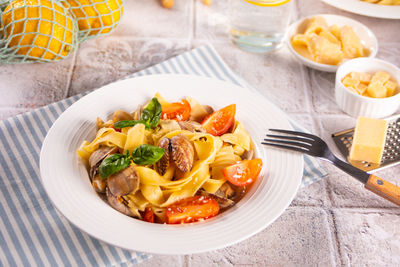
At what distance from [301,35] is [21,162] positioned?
1.75m

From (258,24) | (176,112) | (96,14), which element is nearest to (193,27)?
(258,24)

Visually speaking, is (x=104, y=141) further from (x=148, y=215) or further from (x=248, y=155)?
(x=248, y=155)

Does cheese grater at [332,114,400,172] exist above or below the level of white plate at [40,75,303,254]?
below

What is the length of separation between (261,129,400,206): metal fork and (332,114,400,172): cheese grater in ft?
0.59

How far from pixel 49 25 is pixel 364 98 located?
1.69 meters

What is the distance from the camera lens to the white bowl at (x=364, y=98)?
218cm

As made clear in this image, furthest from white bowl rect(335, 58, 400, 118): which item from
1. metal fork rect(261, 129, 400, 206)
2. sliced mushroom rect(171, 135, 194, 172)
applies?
sliced mushroom rect(171, 135, 194, 172)

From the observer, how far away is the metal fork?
5.46 ft

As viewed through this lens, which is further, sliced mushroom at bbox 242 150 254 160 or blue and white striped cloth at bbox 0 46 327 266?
sliced mushroom at bbox 242 150 254 160

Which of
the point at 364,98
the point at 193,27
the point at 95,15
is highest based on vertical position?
the point at 95,15

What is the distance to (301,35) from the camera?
104 inches

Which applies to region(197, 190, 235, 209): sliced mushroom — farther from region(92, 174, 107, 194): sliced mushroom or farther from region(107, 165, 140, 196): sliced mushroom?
region(92, 174, 107, 194): sliced mushroom

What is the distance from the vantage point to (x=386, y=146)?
2.01 m

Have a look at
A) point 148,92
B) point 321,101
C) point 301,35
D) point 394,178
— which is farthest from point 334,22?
point 148,92
